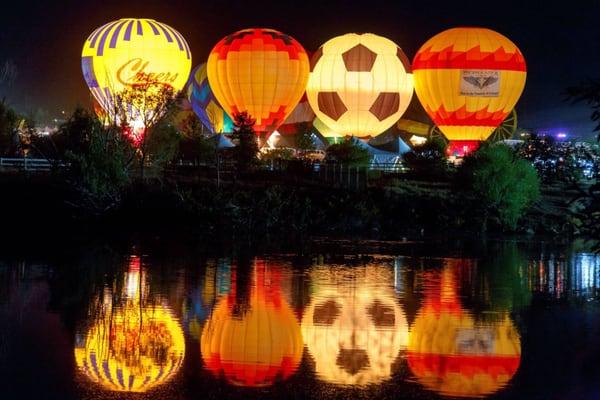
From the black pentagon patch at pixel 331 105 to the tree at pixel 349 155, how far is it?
658 centimetres

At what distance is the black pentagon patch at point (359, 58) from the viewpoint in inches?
2124

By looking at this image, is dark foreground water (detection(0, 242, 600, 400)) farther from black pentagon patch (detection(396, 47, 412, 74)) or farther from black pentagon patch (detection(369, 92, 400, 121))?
black pentagon patch (detection(396, 47, 412, 74))

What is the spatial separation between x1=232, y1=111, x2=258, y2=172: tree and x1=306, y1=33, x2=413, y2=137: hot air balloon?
695 cm

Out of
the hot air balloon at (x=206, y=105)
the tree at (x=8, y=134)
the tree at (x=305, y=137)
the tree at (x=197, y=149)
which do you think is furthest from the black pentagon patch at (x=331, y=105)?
the tree at (x=8, y=134)

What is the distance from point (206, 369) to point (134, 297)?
6393 mm

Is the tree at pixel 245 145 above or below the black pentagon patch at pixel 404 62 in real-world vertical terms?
below

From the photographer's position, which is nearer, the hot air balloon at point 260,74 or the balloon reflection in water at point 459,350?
the balloon reflection in water at point 459,350

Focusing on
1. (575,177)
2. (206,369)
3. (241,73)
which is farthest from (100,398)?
(241,73)

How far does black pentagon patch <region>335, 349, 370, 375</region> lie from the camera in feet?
50.6

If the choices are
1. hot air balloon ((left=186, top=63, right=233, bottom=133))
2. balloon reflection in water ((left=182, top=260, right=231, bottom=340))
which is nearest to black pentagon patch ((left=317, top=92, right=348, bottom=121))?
hot air balloon ((left=186, top=63, right=233, bottom=133))

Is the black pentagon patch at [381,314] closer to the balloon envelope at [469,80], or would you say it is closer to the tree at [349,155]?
the tree at [349,155]

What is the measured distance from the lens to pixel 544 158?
51906 mm

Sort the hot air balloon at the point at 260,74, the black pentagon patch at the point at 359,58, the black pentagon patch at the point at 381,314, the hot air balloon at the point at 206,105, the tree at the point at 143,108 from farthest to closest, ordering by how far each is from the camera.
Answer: the hot air balloon at the point at 206,105 < the black pentagon patch at the point at 359,58 < the hot air balloon at the point at 260,74 < the tree at the point at 143,108 < the black pentagon patch at the point at 381,314

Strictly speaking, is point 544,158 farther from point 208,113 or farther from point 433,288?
point 433,288
